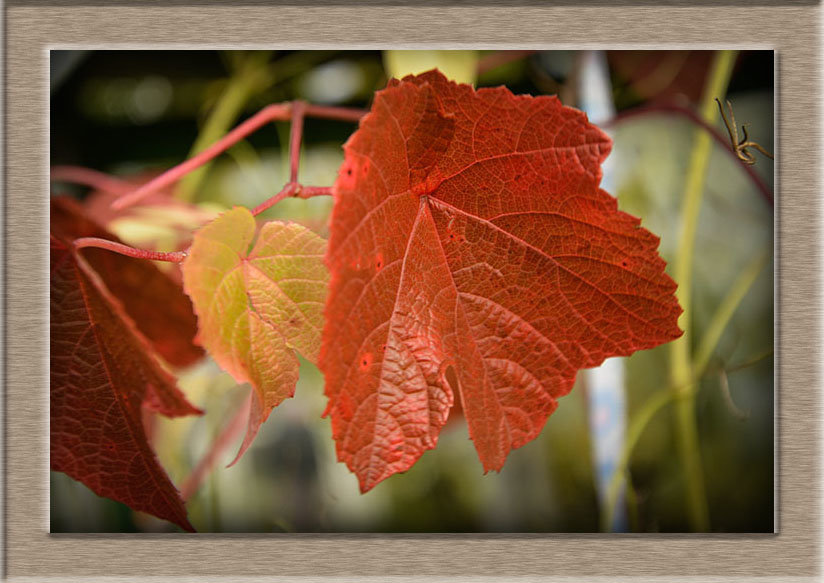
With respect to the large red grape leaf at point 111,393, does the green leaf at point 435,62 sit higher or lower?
higher

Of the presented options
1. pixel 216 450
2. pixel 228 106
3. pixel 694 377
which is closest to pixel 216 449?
pixel 216 450

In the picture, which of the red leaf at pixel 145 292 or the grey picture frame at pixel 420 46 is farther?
the grey picture frame at pixel 420 46

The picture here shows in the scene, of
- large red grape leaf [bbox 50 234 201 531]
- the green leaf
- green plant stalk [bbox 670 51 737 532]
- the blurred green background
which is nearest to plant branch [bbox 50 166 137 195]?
the blurred green background

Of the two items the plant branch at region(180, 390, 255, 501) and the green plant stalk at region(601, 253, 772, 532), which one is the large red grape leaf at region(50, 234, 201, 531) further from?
the green plant stalk at region(601, 253, 772, 532)

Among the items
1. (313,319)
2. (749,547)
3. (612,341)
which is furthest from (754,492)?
(313,319)

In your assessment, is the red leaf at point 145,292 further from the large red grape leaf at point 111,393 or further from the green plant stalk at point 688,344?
the green plant stalk at point 688,344

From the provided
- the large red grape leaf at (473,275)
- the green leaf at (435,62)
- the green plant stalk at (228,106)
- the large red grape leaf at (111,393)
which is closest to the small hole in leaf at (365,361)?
the large red grape leaf at (473,275)

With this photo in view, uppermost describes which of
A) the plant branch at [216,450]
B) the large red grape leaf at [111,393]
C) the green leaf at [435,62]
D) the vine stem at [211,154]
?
the green leaf at [435,62]
